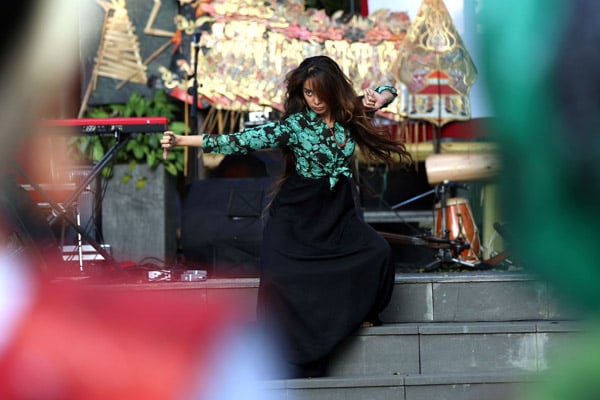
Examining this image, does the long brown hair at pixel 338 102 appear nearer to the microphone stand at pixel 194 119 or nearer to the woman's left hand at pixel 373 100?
the woman's left hand at pixel 373 100

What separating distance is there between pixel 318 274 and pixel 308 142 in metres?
0.78

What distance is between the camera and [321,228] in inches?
222

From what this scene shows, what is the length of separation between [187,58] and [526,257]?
8.65 metres

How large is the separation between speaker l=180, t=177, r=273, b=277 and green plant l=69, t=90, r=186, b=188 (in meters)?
1.50

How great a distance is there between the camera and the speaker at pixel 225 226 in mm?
7715

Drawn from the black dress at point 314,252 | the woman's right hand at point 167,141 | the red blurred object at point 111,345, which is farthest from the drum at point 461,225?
the woman's right hand at point 167,141

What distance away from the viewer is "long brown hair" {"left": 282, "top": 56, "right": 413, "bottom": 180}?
18.6 ft

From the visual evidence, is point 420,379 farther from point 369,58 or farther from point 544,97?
point 369,58

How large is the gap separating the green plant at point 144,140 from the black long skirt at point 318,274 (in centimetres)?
395

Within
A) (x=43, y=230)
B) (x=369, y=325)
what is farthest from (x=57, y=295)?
(x=369, y=325)

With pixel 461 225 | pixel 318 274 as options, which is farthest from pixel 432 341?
pixel 461 225

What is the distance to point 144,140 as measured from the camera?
9.57m

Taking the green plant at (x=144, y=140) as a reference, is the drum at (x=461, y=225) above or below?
below

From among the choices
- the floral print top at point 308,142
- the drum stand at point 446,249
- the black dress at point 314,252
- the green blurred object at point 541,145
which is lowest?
the drum stand at point 446,249
